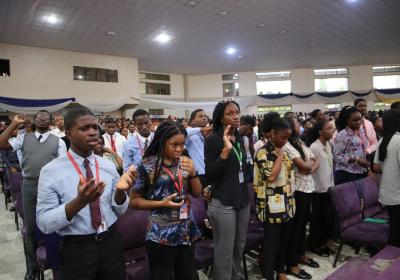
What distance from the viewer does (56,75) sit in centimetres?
1083

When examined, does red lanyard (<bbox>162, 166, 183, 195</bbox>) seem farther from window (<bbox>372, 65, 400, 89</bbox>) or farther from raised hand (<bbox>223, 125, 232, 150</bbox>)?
window (<bbox>372, 65, 400, 89</bbox>)

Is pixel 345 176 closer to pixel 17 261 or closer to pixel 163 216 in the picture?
pixel 163 216

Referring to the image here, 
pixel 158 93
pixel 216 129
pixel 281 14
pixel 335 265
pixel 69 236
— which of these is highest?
pixel 281 14

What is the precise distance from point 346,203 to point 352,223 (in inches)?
9.0

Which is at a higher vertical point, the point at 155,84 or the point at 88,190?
the point at 155,84

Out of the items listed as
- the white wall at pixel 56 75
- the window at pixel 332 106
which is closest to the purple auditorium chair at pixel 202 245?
the white wall at pixel 56 75

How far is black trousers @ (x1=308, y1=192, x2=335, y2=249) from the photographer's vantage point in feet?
10.7

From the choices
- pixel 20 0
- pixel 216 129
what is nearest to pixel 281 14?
pixel 20 0

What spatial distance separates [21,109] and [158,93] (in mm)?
7950

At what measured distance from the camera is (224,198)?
2.15 m

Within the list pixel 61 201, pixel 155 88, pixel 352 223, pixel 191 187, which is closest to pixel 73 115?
pixel 61 201

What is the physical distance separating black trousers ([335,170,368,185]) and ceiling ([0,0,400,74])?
5783mm

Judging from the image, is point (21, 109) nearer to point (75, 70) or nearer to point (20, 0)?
point (75, 70)

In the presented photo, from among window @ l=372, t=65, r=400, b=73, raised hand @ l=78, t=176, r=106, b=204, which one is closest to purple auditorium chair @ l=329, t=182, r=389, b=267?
raised hand @ l=78, t=176, r=106, b=204
